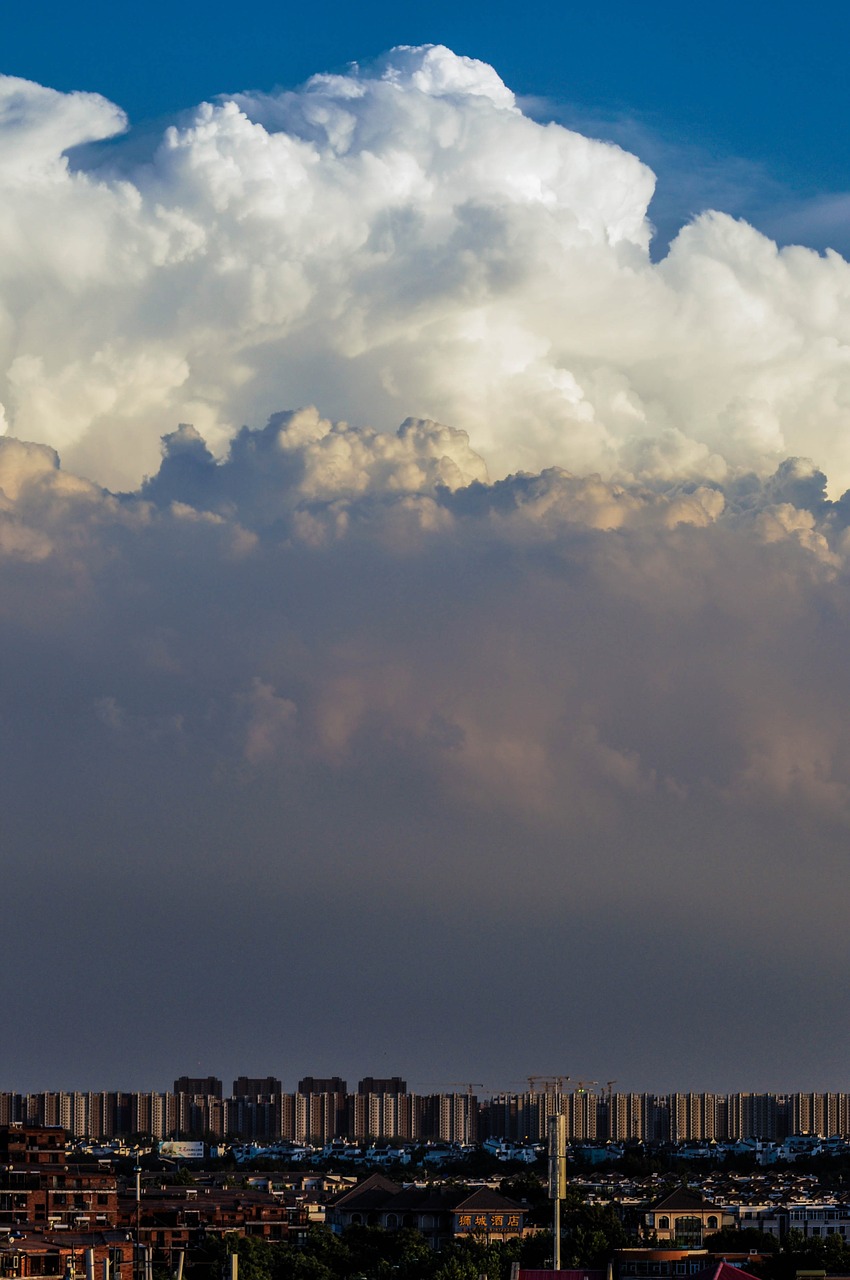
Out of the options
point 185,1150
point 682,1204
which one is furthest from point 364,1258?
point 185,1150

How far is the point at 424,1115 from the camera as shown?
6506 inches

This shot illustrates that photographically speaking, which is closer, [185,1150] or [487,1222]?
[487,1222]

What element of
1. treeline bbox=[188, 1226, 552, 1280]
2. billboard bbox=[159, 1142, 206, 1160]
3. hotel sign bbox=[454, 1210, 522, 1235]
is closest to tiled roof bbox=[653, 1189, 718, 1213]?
hotel sign bbox=[454, 1210, 522, 1235]

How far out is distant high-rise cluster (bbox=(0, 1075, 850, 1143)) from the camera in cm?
15475

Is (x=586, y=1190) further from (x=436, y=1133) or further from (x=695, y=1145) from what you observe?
(x=436, y=1133)

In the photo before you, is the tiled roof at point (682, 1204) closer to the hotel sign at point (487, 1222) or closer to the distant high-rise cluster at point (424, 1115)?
the hotel sign at point (487, 1222)

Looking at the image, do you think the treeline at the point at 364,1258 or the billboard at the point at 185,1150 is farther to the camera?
the billboard at the point at 185,1150

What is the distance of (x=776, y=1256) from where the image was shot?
167 feet

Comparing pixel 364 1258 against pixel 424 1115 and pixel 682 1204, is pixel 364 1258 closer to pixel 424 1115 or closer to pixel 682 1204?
pixel 682 1204

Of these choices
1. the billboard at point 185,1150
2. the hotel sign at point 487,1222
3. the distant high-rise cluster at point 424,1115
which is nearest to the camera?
the hotel sign at point 487,1222

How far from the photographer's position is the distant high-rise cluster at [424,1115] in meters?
155

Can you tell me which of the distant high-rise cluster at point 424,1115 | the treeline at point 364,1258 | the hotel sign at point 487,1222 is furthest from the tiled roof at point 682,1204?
the distant high-rise cluster at point 424,1115

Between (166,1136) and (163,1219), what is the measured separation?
97071mm

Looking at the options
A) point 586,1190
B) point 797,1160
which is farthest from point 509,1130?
point 586,1190
